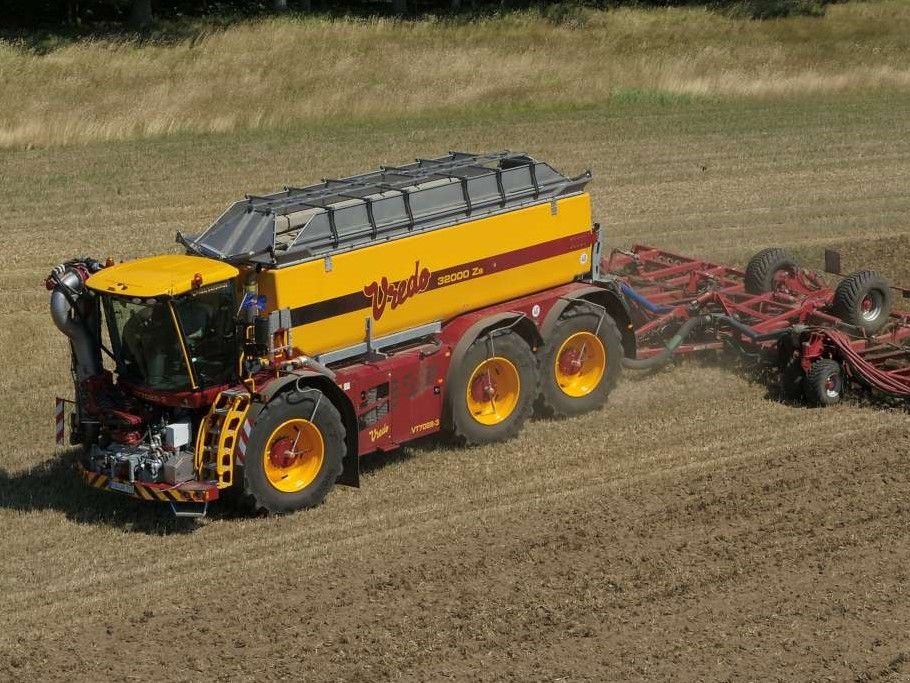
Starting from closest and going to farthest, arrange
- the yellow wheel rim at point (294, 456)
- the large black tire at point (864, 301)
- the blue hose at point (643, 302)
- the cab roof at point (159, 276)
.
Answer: the cab roof at point (159, 276)
the yellow wheel rim at point (294, 456)
the blue hose at point (643, 302)
the large black tire at point (864, 301)

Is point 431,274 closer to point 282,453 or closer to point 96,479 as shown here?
point 282,453

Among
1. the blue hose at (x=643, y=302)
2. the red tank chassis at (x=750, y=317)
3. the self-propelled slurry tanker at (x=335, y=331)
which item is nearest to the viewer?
the self-propelled slurry tanker at (x=335, y=331)

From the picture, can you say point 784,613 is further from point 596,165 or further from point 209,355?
point 596,165

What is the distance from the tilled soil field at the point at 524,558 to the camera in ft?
31.9

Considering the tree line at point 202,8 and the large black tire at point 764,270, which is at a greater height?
the tree line at point 202,8

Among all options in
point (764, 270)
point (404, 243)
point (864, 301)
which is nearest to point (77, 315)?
point (404, 243)

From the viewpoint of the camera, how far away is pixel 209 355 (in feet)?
38.9

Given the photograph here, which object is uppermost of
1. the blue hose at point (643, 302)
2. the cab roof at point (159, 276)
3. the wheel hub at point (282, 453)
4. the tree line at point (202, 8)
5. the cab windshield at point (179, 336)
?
the tree line at point (202, 8)

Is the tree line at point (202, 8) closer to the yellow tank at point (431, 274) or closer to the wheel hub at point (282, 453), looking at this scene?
the yellow tank at point (431, 274)

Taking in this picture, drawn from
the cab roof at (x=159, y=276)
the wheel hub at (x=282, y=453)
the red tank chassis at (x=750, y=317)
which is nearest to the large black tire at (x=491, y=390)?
the wheel hub at (x=282, y=453)

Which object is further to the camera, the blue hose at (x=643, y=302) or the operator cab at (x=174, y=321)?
the blue hose at (x=643, y=302)

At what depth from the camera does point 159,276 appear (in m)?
11.7

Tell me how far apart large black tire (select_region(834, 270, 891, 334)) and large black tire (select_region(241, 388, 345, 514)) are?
21.0ft

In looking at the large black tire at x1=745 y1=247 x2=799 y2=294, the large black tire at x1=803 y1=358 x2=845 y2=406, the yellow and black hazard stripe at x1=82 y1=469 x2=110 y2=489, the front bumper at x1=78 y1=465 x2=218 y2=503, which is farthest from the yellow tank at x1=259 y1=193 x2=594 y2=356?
the large black tire at x1=745 y1=247 x2=799 y2=294
